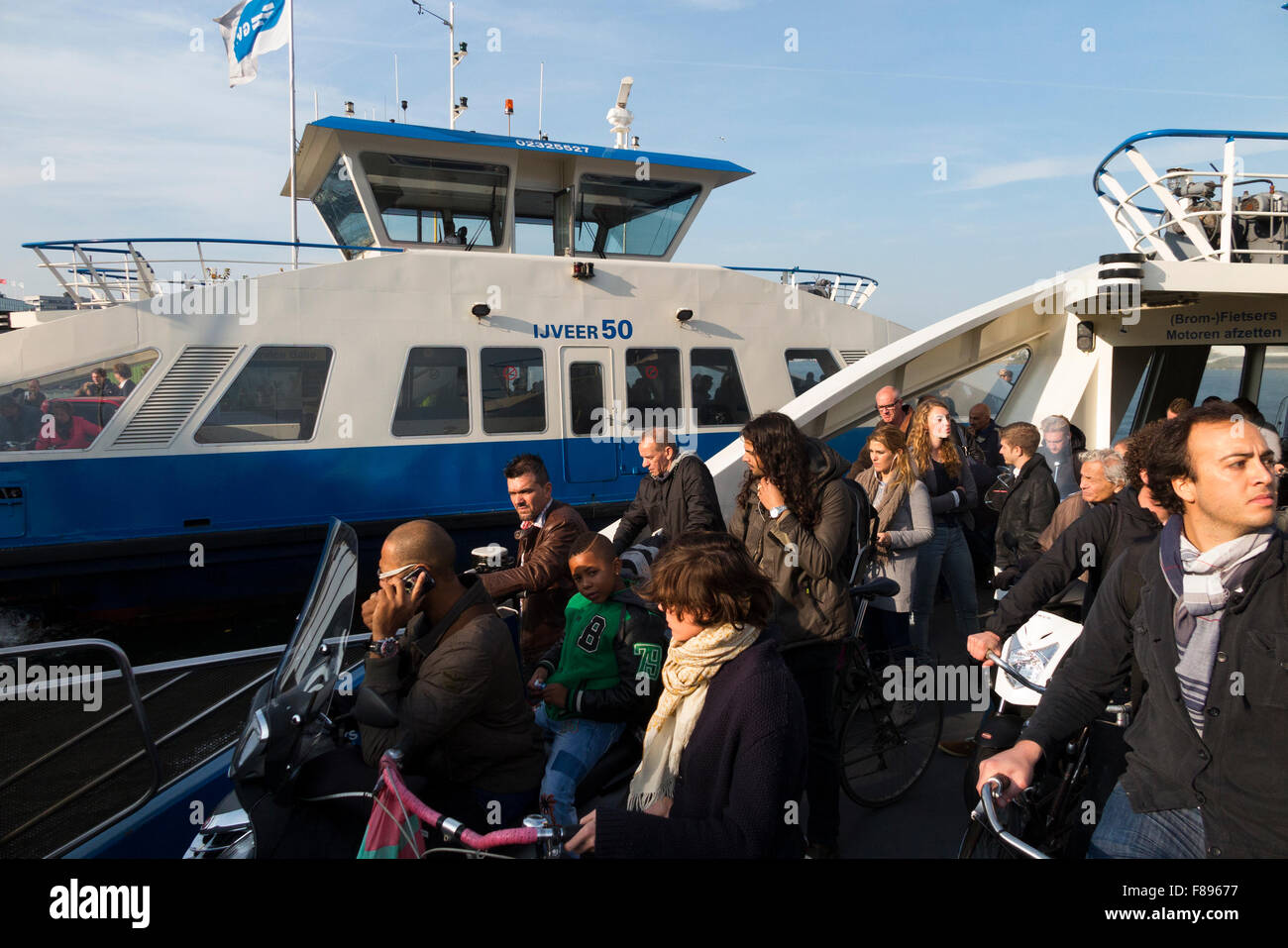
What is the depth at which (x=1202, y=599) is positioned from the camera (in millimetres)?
1855

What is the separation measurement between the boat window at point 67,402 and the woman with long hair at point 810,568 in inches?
213

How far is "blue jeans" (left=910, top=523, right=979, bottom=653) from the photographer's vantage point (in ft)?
15.8

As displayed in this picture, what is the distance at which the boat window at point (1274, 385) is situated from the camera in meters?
8.09

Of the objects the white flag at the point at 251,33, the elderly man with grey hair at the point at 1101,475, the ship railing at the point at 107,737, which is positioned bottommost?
the ship railing at the point at 107,737

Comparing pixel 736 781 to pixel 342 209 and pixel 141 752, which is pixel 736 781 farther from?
pixel 342 209

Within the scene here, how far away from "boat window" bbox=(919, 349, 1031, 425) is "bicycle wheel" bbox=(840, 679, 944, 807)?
4.68 metres

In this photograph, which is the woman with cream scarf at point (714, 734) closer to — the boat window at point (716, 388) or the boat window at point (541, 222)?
the boat window at point (716, 388)

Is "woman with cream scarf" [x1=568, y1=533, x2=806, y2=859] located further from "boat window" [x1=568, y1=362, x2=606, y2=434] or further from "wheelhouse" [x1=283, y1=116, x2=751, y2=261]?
"wheelhouse" [x1=283, y1=116, x2=751, y2=261]

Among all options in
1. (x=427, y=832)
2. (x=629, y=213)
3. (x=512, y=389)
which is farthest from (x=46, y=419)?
(x=427, y=832)

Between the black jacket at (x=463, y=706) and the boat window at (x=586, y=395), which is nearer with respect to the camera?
the black jacket at (x=463, y=706)

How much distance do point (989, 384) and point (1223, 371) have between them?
2256 millimetres

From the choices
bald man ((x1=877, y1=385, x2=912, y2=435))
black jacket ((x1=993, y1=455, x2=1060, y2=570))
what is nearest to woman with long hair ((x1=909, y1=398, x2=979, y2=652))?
black jacket ((x1=993, y1=455, x2=1060, y2=570))

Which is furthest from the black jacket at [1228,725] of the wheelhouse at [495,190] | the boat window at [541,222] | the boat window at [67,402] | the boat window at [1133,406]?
the boat window at [541,222]

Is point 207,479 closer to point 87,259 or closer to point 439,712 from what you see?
point 87,259
